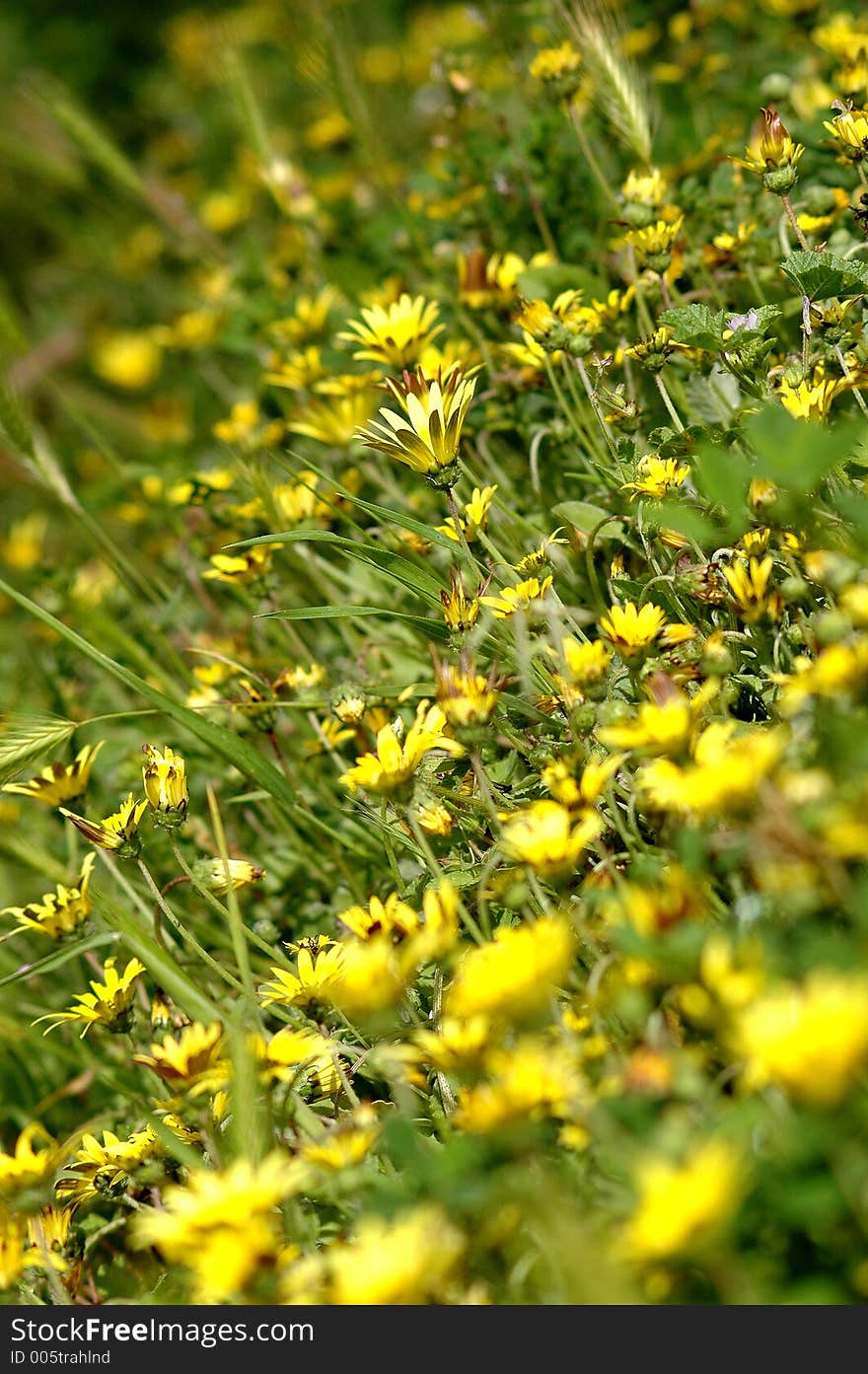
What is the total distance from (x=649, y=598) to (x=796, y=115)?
1194 millimetres

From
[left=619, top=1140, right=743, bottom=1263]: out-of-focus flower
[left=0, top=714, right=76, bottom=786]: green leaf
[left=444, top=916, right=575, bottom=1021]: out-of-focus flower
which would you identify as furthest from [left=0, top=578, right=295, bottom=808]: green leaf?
[left=619, top=1140, right=743, bottom=1263]: out-of-focus flower

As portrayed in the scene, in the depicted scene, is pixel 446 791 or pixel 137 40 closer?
pixel 446 791

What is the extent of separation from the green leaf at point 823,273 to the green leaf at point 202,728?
940mm

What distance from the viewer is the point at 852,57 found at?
6.38ft

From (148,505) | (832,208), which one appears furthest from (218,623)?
(832,208)

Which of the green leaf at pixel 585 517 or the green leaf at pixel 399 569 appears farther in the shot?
the green leaf at pixel 585 517

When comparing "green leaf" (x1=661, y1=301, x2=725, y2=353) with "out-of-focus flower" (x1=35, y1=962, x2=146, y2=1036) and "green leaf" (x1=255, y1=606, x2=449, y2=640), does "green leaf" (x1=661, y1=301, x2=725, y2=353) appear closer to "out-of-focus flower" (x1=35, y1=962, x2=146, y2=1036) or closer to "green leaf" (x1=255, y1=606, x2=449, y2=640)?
"green leaf" (x1=255, y1=606, x2=449, y2=640)

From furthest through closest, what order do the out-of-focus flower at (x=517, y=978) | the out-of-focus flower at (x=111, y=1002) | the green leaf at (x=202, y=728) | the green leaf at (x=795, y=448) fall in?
the green leaf at (x=202, y=728), the out-of-focus flower at (x=111, y=1002), the green leaf at (x=795, y=448), the out-of-focus flower at (x=517, y=978)

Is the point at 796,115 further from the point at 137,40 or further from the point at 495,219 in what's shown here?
the point at 137,40

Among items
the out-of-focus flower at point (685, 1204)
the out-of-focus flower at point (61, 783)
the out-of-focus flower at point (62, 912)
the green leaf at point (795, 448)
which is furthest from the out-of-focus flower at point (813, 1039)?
the out-of-focus flower at point (61, 783)

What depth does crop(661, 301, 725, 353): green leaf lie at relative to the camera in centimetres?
150

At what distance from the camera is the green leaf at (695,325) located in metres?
1.50

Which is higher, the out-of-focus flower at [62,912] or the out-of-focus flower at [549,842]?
the out-of-focus flower at [549,842]

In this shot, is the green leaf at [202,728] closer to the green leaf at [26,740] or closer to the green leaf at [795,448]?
the green leaf at [26,740]
